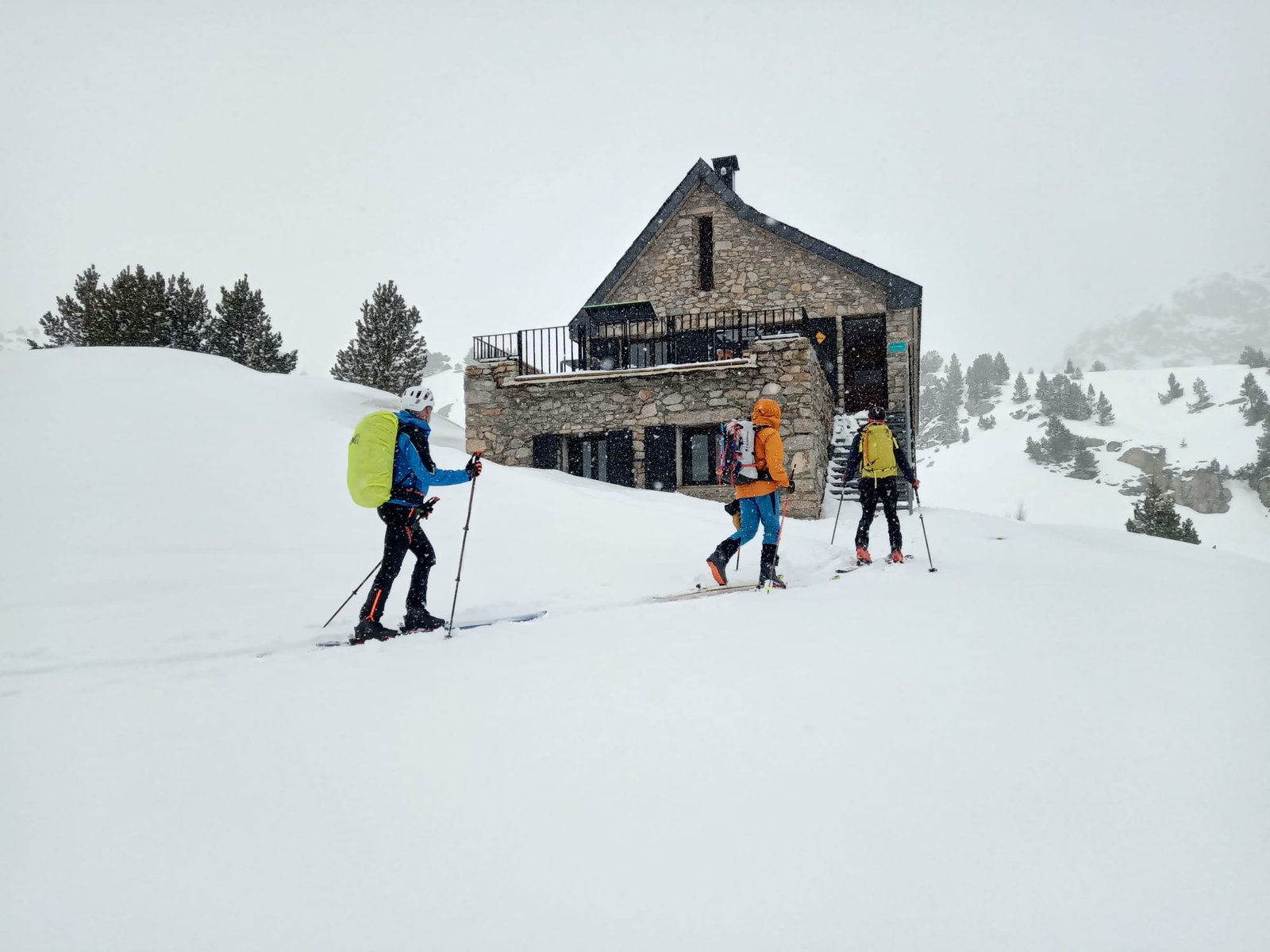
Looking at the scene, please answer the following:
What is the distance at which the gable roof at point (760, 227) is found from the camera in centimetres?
1714

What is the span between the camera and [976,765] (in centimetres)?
257

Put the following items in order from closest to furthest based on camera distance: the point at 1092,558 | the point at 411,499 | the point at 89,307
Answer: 1. the point at 411,499
2. the point at 1092,558
3. the point at 89,307

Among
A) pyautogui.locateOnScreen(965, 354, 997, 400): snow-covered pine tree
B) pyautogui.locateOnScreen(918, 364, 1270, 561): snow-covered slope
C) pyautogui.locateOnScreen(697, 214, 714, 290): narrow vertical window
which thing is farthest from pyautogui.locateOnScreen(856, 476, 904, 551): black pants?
pyautogui.locateOnScreen(965, 354, 997, 400): snow-covered pine tree

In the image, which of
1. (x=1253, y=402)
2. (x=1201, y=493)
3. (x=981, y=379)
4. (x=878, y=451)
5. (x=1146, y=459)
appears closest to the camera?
(x=878, y=451)

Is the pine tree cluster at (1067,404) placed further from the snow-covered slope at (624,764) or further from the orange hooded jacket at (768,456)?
the snow-covered slope at (624,764)

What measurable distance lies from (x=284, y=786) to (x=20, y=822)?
0.78m

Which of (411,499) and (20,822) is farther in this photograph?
(411,499)

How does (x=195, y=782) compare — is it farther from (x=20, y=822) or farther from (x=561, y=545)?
(x=561, y=545)

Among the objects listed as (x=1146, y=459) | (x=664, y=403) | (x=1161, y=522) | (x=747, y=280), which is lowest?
(x=1161, y=522)

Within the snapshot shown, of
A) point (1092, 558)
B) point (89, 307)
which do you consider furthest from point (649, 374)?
point (89, 307)

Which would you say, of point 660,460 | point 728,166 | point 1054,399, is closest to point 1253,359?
point 1054,399

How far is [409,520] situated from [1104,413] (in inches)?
3099

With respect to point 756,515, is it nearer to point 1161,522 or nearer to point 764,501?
point 764,501

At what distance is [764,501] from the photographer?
662cm
